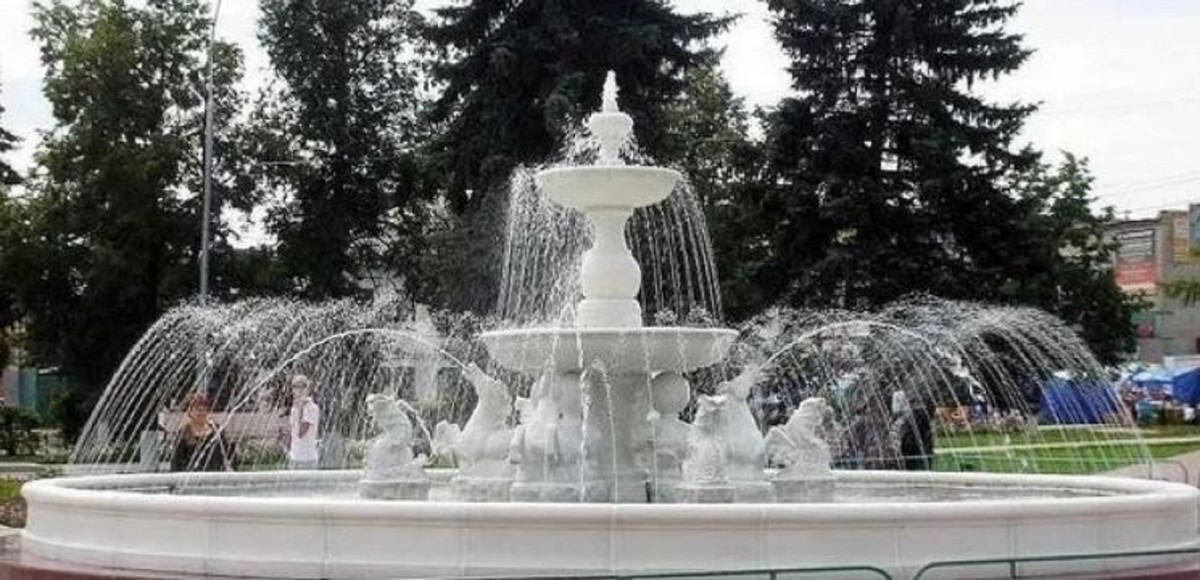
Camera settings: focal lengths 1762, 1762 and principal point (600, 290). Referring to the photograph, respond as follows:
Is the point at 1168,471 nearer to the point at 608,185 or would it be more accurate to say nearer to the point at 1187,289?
the point at 608,185

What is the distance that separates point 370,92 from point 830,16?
12.7m

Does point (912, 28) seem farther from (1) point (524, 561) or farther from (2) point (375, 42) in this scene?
(1) point (524, 561)

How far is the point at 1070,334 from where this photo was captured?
31.7 meters

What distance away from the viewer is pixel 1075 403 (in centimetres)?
3997

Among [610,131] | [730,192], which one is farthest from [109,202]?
[610,131]

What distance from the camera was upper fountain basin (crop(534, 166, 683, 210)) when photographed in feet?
44.6

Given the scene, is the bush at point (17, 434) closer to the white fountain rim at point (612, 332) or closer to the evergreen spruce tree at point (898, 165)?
the evergreen spruce tree at point (898, 165)

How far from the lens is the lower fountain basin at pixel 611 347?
12625 mm

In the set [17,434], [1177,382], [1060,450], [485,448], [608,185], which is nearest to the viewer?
[485,448]

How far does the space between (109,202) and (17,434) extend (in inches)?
284

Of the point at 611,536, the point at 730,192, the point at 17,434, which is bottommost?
the point at 17,434

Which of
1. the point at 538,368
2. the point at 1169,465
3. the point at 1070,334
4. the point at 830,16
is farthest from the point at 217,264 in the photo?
the point at 538,368

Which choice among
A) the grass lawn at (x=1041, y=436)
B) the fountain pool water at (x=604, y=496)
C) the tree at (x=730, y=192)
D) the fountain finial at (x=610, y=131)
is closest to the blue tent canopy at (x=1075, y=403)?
the grass lawn at (x=1041, y=436)

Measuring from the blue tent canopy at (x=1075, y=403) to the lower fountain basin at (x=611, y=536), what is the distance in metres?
23.2
